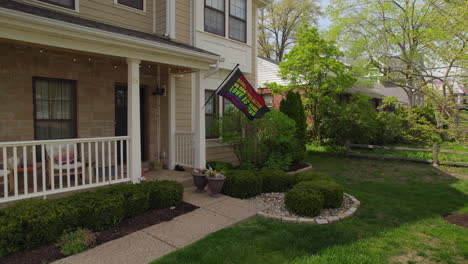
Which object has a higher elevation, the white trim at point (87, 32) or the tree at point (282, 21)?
the tree at point (282, 21)

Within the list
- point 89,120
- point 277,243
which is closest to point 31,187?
point 89,120

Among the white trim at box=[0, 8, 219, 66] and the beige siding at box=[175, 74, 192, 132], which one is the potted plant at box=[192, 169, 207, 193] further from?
the white trim at box=[0, 8, 219, 66]

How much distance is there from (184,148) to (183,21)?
350 centimetres

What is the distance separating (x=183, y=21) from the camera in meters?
8.13

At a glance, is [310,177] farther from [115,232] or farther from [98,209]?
[98,209]

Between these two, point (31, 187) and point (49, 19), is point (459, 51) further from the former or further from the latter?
point (31, 187)

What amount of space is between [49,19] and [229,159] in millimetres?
6279

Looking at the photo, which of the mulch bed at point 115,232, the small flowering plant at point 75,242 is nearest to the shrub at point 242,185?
the mulch bed at point 115,232

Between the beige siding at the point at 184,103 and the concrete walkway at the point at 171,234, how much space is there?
2834 mm

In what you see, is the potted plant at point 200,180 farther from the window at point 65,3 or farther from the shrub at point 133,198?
the window at point 65,3

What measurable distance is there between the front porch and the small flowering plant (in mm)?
1203

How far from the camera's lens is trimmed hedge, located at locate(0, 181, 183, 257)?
11.5 ft

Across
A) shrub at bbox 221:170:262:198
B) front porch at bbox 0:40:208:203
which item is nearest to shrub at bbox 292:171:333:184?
shrub at bbox 221:170:262:198

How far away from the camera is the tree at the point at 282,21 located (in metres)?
30.6
